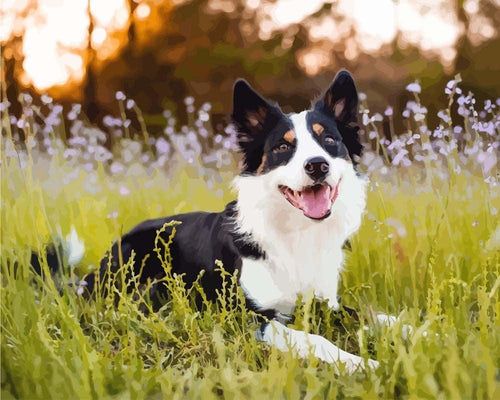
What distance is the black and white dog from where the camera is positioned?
3.26 metres

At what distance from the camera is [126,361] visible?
2.75 m

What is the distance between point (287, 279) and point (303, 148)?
0.76 m

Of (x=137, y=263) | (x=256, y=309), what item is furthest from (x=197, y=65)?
(x=256, y=309)

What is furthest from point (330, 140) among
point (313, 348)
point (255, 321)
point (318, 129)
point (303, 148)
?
point (313, 348)

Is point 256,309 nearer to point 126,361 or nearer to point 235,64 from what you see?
point 126,361

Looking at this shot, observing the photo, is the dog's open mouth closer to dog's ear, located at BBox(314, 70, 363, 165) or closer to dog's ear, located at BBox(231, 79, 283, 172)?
dog's ear, located at BBox(231, 79, 283, 172)

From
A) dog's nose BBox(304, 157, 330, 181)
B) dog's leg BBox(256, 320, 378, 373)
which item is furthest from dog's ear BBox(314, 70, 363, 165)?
dog's leg BBox(256, 320, 378, 373)

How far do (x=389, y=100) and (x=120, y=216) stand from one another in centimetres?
799

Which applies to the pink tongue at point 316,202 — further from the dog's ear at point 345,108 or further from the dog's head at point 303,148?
the dog's ear at point 345,108

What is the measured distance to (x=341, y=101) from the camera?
3.62m

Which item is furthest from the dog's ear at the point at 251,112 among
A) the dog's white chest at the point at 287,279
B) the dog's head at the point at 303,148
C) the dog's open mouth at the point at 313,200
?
the dog's white chest at the point at 287,279

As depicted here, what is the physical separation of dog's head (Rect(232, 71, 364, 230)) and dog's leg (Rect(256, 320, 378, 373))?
67 centimetres

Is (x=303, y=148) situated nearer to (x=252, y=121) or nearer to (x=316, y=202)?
(x=316, y=202)

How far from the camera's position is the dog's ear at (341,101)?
3.54 meters
